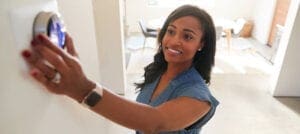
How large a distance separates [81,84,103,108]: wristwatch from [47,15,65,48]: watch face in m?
0.12

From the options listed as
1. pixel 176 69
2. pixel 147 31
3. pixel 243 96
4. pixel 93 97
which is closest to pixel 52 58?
pixel 93 97

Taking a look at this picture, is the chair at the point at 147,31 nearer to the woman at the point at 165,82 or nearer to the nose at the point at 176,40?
the woman at the point at 165,82

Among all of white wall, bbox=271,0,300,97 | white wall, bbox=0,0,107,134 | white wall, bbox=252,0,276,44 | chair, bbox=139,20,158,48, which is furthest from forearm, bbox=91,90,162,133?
white wall, bbox=252,0,276,44

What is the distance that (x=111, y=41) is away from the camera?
285 centimetres

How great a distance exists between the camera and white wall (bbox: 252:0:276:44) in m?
5.61

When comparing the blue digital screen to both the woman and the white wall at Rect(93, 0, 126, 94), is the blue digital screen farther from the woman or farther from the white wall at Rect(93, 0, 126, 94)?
the white wall at Rect(93, 0, 126, 94)

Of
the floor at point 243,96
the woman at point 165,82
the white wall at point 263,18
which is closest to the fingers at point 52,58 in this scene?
the woman at point 165,82

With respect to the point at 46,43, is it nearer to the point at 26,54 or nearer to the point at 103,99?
the point at 26,54

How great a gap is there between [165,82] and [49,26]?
73 centimetres

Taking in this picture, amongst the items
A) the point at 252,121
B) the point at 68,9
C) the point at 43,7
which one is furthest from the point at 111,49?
the point at 43,7

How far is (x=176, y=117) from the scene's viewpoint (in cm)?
71

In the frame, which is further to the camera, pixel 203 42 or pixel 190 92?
pixel 203 42

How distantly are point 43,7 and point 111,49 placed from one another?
2404 mm

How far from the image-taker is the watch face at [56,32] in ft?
1.53
